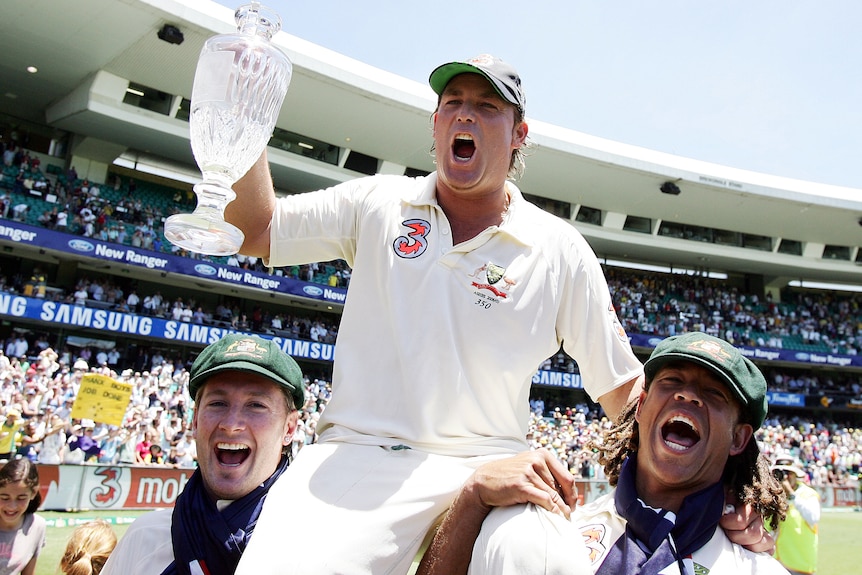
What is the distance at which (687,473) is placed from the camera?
2031mm

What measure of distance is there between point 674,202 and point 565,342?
3224 centimetres

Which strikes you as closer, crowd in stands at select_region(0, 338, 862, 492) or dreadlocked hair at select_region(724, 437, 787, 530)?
dreadlocked hair at select_region(724, 437, 787, 530)

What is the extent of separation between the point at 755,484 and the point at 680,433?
260 millimetres

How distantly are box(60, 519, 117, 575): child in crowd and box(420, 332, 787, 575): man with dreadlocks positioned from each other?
233 cm

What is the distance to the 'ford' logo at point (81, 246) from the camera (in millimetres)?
21797

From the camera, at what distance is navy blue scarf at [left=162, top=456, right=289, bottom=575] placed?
78.0 inches

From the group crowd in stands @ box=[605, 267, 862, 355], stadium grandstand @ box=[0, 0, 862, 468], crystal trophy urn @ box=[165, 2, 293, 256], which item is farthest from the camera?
crowd in stands @ box=[605, 267, 862, 355]

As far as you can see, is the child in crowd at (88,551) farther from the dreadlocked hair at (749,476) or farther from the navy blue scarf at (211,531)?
the dreadlocked hair at (749,476)

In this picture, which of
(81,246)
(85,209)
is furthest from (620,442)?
(85,209)

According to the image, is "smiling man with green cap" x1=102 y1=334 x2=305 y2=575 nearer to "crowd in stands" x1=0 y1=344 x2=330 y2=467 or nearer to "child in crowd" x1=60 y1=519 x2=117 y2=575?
"child in crowd" x1=60 y1=519 x2=117 y2=575

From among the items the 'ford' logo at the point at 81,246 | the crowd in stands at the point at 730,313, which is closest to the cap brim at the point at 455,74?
the 'ford' logo at the point at 81,246

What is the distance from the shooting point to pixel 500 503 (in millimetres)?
1539

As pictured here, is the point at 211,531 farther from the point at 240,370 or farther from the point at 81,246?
the point at 81,246

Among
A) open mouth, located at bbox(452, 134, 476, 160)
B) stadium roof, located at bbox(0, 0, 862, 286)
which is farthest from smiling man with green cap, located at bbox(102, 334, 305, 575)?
stadium roof, located at bbox(0, 0, 862, 286)
